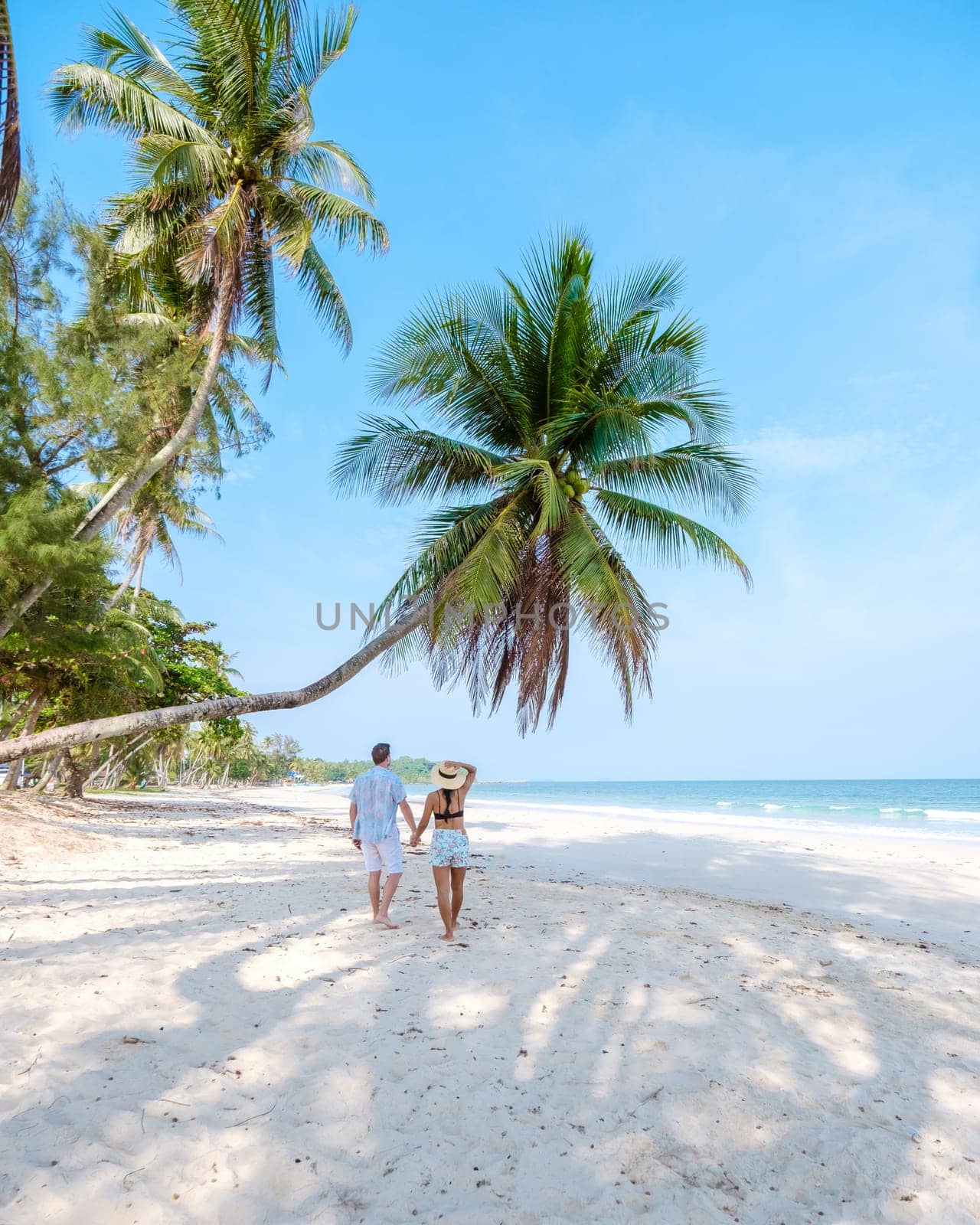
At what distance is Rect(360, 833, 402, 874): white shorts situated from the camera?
18.2 feet

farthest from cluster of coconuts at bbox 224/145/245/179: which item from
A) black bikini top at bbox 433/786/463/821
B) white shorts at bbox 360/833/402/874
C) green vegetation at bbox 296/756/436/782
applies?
green vegetation at bbox 296/756/436/782

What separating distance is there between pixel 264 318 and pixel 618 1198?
10862 millimetres

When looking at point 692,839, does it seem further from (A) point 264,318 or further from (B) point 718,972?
(A) point 264,318

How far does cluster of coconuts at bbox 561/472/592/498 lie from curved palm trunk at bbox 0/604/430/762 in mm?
4211

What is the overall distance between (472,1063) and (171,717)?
142 inches

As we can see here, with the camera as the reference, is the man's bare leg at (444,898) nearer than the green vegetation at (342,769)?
Yes

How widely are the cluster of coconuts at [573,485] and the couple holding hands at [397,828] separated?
16.5ft

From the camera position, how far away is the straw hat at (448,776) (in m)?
5.39

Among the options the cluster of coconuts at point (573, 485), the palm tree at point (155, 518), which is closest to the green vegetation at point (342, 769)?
the palm tree at point (155, 518)

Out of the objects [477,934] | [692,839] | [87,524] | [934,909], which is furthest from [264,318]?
[692,839]

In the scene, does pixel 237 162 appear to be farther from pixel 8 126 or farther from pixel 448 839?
pixel 448 839

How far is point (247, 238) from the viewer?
9.03 metres

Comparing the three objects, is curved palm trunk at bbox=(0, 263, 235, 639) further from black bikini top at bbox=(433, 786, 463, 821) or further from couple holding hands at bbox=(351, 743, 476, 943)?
black bikini top at bbox=(433, 786, 463, 821)

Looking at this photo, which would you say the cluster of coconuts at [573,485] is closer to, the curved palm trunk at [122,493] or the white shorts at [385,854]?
the curved palm trunk at [122,493]
